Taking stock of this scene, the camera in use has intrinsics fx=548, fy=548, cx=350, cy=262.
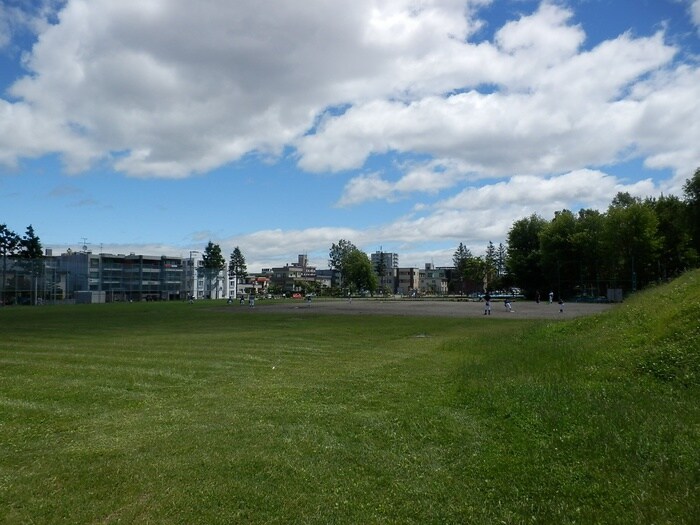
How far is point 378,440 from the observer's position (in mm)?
7152

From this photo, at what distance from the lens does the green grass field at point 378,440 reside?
509cm

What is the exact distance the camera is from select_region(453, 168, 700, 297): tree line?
69750mm

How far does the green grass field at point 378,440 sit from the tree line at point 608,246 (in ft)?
202

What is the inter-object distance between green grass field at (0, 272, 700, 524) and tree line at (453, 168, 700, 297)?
6169 centimetres

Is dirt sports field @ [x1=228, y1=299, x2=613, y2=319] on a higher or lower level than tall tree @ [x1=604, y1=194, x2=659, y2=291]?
lower

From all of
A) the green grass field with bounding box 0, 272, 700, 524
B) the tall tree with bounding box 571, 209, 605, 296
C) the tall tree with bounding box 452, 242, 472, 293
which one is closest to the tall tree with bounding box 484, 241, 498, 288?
the tall tree with bounding box 452, 242, 472, 293

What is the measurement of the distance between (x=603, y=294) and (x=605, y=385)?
7924cm

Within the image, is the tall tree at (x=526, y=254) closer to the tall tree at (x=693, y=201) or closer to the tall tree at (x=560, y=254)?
the tall tree at (x=560, y=254)

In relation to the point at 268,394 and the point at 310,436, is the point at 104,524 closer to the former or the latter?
the point at 310,436

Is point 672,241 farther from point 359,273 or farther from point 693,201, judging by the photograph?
point 359,273

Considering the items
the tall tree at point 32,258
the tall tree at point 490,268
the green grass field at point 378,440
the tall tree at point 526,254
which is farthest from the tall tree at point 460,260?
the green grass field at point 378,440

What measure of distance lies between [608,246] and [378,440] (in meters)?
76.6

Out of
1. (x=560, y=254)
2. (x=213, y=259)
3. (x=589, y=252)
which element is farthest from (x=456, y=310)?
(x=213, y=259)

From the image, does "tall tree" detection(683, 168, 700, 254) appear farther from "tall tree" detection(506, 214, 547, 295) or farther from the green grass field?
the green grass field
